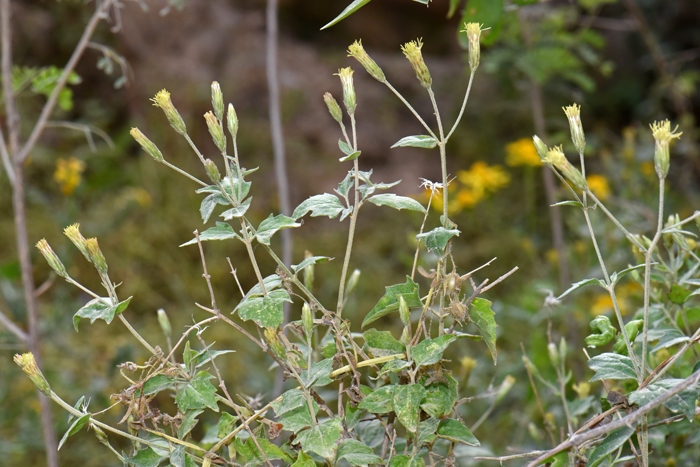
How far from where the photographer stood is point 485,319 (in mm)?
455

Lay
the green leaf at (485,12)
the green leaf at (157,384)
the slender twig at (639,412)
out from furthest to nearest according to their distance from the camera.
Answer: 1. the green leaf at (485,12)
2. the green leaf at (157,384)
3. the slender twig at (639,412)

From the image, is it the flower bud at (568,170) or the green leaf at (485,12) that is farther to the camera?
the green leaf at (485,12)

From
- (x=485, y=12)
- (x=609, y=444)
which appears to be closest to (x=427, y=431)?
(x=609, y=444)

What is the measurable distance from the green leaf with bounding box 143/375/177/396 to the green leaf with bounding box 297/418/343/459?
12 centimetres

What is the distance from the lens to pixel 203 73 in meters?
2.77

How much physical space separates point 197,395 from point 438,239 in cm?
23

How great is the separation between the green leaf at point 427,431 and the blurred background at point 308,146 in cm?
124

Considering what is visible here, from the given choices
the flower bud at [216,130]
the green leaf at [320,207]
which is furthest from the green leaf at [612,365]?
the flower bud at [216,130]

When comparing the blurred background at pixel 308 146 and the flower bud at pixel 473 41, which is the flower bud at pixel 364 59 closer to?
the flower bud at pixel 473 41

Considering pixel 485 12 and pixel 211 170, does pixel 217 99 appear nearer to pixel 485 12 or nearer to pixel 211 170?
pixel 211 170

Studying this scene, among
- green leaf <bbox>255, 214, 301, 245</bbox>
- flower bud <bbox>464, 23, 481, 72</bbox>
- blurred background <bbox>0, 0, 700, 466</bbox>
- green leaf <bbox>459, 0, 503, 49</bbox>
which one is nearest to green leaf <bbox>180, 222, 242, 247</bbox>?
green leaf <bbox>255, 214, 301, 245</bbox>

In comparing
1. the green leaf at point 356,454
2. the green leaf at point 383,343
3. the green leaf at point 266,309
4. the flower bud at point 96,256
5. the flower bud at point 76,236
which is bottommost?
the green leaf at point 356,454

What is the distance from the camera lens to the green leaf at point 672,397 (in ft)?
1.32

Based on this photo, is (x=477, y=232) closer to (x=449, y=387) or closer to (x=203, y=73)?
(x=203, y=73)
